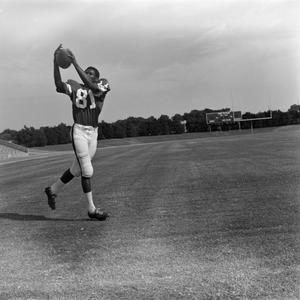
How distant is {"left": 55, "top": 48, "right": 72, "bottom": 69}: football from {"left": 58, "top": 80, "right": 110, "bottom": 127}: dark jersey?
284mm

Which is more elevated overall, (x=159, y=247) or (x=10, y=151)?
(x=159, y=247)

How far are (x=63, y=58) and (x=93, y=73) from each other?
56 centimetres

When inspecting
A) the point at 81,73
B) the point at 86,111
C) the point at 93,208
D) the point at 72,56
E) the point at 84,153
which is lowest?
the point at 93,208

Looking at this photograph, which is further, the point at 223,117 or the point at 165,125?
the point at 165,125

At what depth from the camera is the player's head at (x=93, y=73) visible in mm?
7011

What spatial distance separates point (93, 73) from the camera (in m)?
7.06

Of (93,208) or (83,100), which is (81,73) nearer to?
(83,100)

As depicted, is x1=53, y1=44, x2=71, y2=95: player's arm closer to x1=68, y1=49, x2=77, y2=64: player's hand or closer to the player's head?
x1=68, y1=49, x2=77, y2=64: player's hand

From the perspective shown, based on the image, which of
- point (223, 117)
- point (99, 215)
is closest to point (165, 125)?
point (223, 117)

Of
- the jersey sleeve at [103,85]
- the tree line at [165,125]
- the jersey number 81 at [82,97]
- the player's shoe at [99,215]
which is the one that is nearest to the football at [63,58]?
the jersey number 81 at [82,97]

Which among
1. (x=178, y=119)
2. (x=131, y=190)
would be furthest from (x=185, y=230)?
(x=178, y=119)

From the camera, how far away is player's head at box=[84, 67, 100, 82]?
7011mm

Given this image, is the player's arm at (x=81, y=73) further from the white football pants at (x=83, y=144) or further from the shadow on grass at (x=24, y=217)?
the shadow on grass at (x=24, y=217)

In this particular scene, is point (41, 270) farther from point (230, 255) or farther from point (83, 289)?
point (230, 255)
